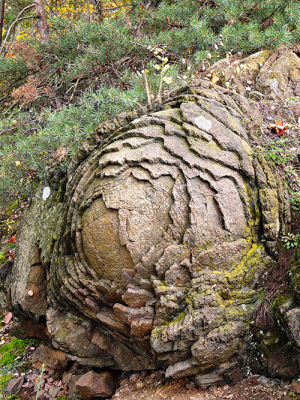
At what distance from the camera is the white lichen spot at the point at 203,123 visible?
2590 mm

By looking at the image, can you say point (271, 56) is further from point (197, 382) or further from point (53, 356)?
point (53, 356)

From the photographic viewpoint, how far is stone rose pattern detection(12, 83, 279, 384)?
2.13 m

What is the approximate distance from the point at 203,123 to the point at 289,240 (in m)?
1.15

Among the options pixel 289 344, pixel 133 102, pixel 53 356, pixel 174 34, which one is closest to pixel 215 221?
pixel 289 344

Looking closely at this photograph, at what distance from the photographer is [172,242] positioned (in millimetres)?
2307

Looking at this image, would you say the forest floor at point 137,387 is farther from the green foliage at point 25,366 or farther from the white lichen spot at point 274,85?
the white lichen spot at point 274,85

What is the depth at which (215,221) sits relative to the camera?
7.55 feet

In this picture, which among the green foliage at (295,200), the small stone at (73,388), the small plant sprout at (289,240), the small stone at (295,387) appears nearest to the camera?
the small stone at (295,387)

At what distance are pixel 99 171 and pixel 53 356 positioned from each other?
1950mm

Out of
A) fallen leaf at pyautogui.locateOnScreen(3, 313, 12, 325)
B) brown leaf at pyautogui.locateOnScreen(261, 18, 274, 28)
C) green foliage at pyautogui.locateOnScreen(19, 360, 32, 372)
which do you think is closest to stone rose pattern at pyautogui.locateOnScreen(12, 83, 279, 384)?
green foliage at pyautogui.locateOnScreen(19, 360, 32, 372)

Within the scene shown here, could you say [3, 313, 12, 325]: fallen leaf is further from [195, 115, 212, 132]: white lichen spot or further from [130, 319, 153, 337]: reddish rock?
[195, 115, 212, 132]: white lichen spot

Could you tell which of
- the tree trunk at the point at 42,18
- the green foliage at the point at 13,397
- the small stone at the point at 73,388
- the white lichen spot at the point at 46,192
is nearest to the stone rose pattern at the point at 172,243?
the small stone at the point at 73,388

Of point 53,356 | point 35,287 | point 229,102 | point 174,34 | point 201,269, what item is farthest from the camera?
point 174,34

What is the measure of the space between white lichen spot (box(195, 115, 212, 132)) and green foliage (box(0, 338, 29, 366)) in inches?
132
